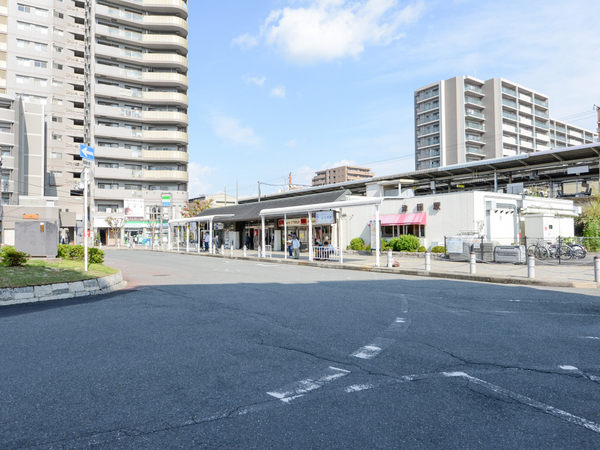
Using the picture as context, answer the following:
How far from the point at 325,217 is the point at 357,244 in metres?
8.98

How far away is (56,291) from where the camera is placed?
34.2 ft

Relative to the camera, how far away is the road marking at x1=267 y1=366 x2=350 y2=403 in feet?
12.4

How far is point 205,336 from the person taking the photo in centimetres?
609

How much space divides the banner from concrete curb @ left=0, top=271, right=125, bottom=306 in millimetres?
44690

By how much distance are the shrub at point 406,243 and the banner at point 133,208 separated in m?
39.2

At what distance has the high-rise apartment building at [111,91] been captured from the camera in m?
53.4

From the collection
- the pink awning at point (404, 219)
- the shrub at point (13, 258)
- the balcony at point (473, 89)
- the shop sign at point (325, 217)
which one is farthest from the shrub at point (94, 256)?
the balcony at point (473, 89)

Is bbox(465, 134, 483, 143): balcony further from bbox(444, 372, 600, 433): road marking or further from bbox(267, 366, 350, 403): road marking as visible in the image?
bbox(267, 366, 350, 403): road marking

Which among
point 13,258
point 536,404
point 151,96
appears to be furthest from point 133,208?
point 536,404

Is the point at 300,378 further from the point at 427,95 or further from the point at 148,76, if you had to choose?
the point at 427,95

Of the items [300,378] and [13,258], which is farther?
[13,258]

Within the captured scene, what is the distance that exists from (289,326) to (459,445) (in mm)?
4026

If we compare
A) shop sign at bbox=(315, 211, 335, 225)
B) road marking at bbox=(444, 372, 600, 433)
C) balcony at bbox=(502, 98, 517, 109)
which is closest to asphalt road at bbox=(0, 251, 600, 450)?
road marking at bbox=(444, 372, 600, 433)

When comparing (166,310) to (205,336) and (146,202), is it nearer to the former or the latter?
(205,336)
